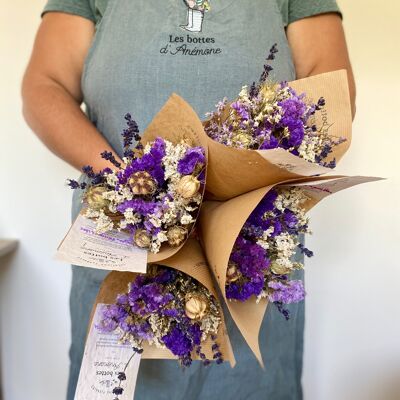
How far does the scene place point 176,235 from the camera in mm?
425

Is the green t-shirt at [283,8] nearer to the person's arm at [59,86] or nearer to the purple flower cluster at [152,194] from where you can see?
the person's arm at [59,86]

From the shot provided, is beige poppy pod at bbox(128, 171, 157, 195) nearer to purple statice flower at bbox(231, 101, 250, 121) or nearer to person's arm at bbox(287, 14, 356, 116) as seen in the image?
purple statice flower at bbox(231, 101, 250, 121)

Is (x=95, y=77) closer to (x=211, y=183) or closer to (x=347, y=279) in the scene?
(x=211, y=183)

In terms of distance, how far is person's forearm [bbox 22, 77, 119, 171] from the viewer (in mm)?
710

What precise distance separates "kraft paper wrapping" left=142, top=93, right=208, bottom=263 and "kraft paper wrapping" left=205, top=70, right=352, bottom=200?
0.03 m

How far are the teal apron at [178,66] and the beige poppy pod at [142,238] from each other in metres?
0.35

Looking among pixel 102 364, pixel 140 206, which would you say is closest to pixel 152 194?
pixel 140 206

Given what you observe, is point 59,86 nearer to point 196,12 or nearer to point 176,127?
point 196,12

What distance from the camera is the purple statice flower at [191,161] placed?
41 cm

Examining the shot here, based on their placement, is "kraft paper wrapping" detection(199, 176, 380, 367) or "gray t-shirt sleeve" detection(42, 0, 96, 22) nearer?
"kraft paper wrapping" detection(199, 176, 380, 367)

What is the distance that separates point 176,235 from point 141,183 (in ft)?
0.22

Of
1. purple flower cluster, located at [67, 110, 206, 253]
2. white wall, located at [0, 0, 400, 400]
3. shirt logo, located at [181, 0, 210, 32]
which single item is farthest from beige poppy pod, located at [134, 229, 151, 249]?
white wall, located at [0, 0, 400, 400]

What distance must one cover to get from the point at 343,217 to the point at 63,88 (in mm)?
869

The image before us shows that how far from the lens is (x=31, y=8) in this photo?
3.84 feet
